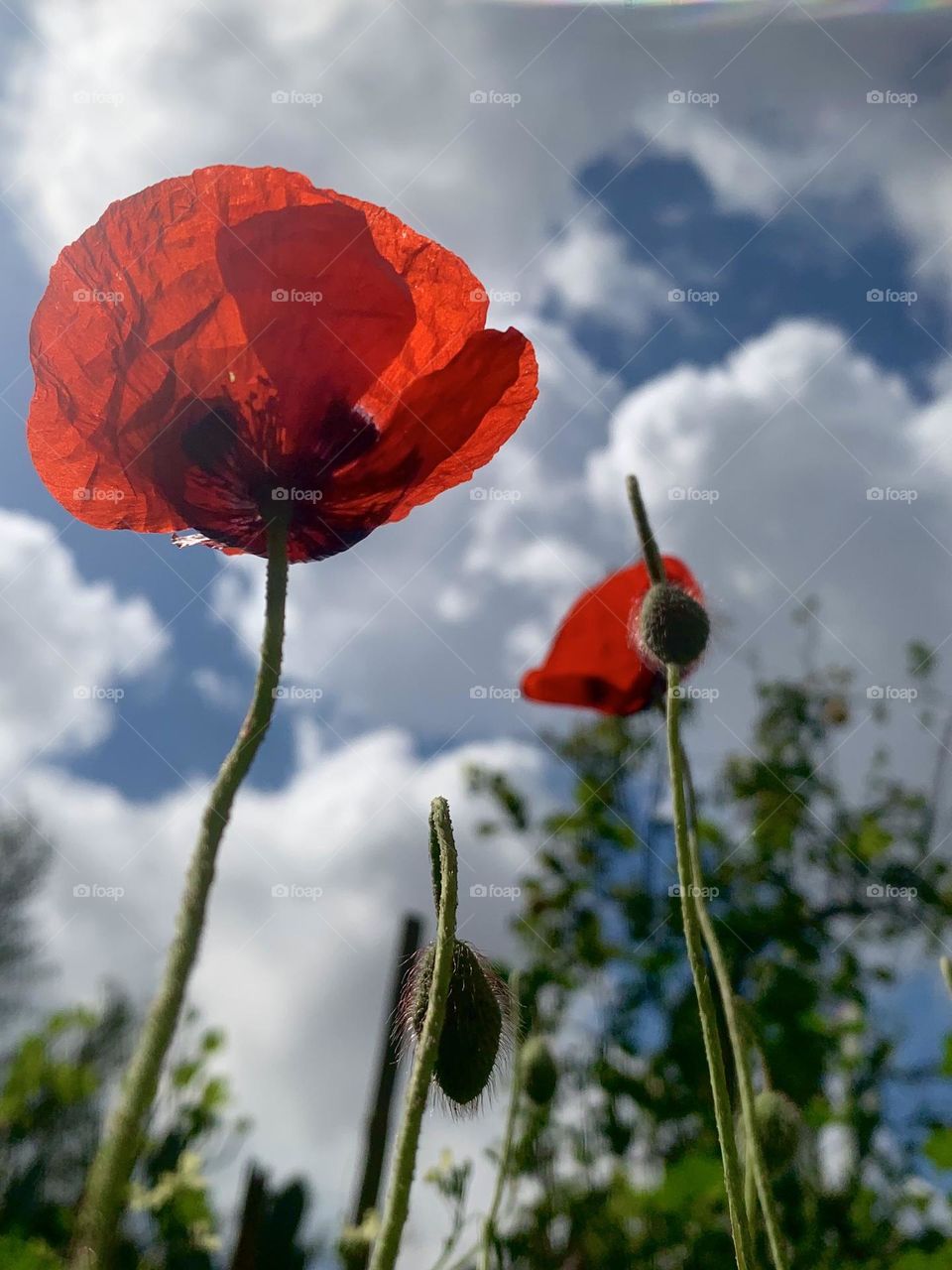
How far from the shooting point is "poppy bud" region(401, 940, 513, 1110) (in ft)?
2.21

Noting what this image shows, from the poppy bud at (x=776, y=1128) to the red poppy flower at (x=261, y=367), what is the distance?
3.05ft

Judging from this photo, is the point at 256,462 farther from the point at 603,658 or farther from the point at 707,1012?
the point at 603,658

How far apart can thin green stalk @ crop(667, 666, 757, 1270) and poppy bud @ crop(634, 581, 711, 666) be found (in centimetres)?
21

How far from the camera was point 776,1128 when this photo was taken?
1.33 metres

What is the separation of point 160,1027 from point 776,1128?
1.20 metres

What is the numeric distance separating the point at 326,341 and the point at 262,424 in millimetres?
75

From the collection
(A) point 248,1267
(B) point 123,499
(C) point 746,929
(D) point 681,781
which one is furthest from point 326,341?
(C) point 746,929

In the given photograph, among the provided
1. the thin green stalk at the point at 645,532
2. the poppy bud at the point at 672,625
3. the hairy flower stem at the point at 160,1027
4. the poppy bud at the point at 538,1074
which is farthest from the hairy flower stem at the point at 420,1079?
the poppy bud at the point at 538,1074

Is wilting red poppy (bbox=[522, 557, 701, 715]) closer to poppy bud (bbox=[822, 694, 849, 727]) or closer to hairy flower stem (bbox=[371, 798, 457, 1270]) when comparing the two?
hairy flower stem (bbox=[371, 798, 457, 1270])

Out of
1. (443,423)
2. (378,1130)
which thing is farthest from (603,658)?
(378,1130)

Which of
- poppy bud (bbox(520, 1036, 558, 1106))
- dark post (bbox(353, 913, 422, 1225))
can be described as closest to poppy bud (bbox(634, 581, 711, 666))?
poppy bud (bbox(520, 1036, 558, 1106))

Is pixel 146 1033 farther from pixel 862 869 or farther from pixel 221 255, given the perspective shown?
pixel 862 869

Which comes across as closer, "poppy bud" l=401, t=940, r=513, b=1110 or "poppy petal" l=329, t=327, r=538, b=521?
"poppy bud" l=401, t=940, r=513, b=1110

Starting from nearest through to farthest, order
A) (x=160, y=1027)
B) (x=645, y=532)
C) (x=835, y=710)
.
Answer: (x=160, y=1027), (x=645, y=532), (x=835, y=710)
